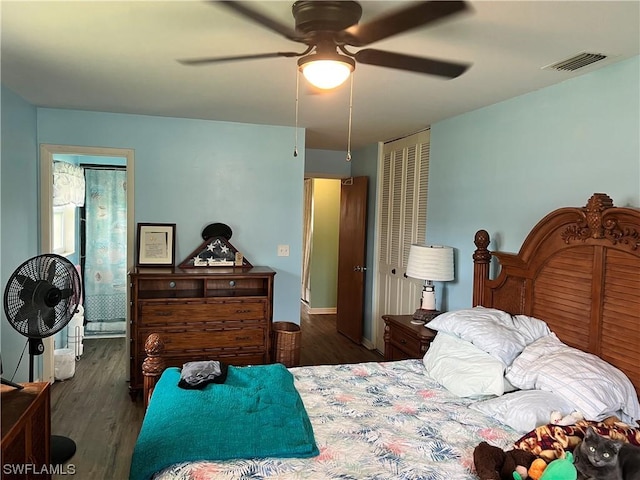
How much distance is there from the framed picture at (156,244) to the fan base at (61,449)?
5.08 feet

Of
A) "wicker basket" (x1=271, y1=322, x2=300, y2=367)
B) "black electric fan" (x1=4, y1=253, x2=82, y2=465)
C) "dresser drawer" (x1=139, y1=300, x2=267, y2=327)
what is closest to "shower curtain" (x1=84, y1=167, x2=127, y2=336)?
"dresser drawer" (x1=139, y1=300, x2=267, y2=327)

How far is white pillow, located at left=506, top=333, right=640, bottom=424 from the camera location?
1932mm

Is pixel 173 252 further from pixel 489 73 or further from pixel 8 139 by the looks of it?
pixel 489 73

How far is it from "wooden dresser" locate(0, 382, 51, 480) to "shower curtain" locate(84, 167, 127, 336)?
354 cm

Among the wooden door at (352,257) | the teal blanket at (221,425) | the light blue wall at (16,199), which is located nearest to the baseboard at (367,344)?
the wooden door at (352,257)

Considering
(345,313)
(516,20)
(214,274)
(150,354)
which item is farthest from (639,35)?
(345,313)

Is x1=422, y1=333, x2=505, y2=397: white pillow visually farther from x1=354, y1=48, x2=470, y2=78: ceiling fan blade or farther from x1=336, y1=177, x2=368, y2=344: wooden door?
x1=336, y1=177, x2=368, y2=344: wooden door

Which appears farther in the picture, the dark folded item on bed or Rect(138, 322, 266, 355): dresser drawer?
Rect(138, 322, 266, 355): dresser drawer

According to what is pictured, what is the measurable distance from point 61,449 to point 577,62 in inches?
147

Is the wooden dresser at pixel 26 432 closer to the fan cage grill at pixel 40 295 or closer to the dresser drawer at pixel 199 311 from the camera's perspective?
the fan cage grill at pixel 40 295

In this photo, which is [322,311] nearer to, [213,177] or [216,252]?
[216,252]

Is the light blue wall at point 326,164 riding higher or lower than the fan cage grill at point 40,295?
higher

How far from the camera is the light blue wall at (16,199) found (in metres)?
3.12

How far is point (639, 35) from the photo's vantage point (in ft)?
6.52
